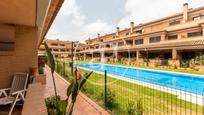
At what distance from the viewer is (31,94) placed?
15.2ft

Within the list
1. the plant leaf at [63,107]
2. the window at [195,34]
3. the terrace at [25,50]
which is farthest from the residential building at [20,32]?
the window at [195,34]

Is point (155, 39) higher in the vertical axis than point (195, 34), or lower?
lower

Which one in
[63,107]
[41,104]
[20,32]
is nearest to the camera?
[63,107]

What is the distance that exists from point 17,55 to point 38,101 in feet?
16.1

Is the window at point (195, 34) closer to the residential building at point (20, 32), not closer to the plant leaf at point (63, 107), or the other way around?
the residential building at point (20, 32)

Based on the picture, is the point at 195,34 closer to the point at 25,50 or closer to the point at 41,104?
the point at 25,50

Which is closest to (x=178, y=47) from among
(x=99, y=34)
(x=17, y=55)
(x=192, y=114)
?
(x=192, y=114)

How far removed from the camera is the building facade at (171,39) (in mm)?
23828

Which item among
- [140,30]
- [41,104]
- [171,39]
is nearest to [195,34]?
[171,39]

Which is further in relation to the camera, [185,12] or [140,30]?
[140,30]

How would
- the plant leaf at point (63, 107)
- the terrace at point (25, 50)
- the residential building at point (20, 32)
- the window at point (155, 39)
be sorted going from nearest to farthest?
1. the plant leaf at point (63, 107)
2. the terrace at point (25, 50)
3. the residential building at point (20, 32)
4. the window at point (155, 39)

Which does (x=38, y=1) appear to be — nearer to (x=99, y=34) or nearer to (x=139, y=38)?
(x=139, y=38)

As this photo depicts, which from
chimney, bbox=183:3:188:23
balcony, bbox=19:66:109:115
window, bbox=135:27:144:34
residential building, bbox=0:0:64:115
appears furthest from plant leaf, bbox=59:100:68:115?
window, bbox=135:27:144:34

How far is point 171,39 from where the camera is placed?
29.9m
